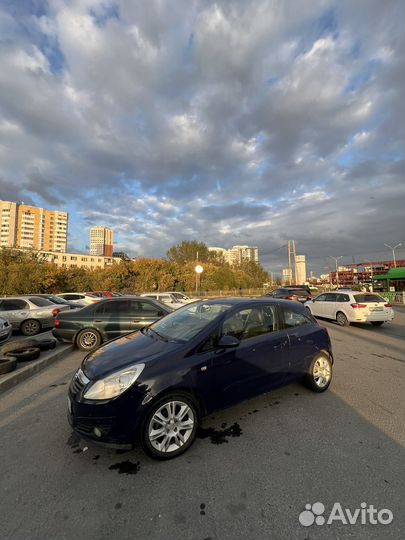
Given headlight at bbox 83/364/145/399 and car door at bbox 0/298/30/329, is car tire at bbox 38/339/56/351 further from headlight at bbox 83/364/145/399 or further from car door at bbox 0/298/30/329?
headlight at bbox 83/364/145/399

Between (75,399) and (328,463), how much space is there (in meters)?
2.64

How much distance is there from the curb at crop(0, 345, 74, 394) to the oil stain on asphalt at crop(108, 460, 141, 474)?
3128 millimetres

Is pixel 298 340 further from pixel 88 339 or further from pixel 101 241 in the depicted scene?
pixel 101 241

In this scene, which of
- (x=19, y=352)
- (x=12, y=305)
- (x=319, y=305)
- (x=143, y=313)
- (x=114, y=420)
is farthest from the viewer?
(x=319, y=305)

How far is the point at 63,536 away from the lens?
6.04ft

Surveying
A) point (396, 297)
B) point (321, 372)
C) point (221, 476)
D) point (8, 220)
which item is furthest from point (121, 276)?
point (8, 220)

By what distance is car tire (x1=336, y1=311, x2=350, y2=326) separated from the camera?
11.3 m

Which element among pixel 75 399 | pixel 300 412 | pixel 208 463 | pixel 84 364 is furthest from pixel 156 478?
pixel 300 412

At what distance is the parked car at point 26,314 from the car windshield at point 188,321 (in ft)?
27.5

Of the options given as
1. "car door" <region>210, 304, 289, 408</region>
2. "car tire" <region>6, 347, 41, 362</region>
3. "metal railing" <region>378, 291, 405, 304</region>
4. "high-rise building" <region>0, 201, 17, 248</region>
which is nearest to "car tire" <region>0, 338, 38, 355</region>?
"car tire" <region>6, 347, 41, 362</region>

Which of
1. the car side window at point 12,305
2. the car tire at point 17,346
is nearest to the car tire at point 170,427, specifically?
the car tire at point 17,346

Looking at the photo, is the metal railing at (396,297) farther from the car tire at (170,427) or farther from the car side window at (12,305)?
the car side window at (12,305)

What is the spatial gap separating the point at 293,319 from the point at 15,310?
34.9 feet

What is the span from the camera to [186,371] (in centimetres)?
286
